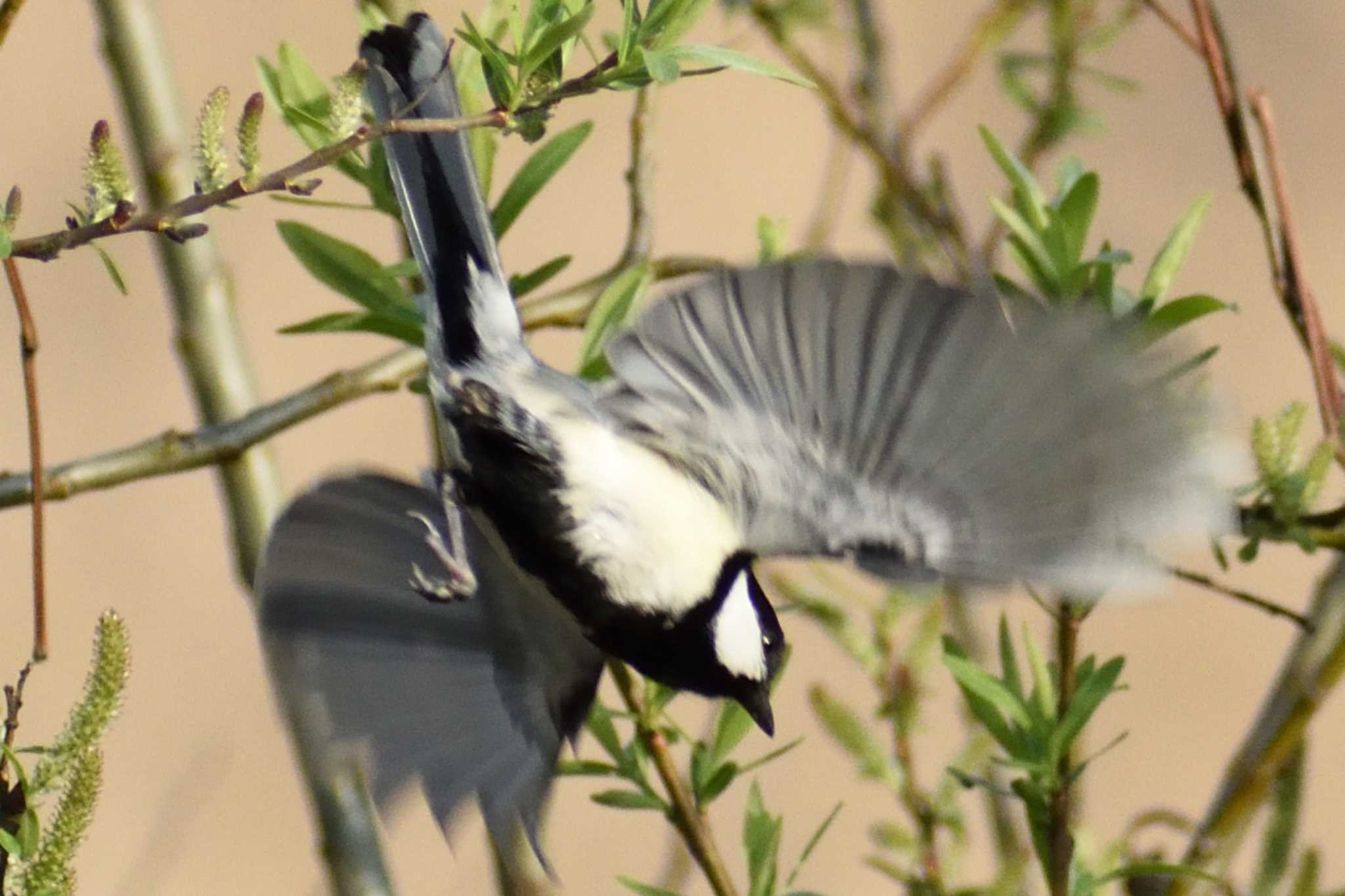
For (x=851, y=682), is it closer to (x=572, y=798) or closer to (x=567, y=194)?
(x=572, y=798)

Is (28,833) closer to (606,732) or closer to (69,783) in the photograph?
(69,783)

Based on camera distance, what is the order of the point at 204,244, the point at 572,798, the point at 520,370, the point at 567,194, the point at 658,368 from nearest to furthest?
the point at 658,368, the point at 520,370, the point at 204,244, the point at 572,798, the point at 567,194

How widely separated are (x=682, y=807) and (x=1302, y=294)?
42 cm

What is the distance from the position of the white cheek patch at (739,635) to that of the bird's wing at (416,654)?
0.12m

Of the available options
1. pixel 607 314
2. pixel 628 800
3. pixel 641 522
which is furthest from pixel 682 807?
pixel 607 314

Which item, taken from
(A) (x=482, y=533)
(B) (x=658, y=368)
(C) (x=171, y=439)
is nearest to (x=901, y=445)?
(B) (x=658, y=368)

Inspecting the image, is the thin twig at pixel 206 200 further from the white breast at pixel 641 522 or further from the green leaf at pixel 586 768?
the green leaf at pixel 586 768

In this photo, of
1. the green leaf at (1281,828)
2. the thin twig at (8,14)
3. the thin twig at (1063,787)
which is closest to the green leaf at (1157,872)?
the thin twig at (1063,787)

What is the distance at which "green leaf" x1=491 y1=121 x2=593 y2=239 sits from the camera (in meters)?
0.89

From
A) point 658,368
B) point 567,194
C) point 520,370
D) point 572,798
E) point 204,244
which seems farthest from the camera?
point 567,194

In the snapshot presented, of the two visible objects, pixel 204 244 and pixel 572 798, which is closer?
pixel 204 244

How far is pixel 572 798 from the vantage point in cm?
200

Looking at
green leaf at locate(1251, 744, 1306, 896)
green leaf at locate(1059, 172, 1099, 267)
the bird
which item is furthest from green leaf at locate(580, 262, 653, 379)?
green leaf at locate(1251, 744, 1306, 896)

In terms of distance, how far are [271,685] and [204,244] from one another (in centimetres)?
27
